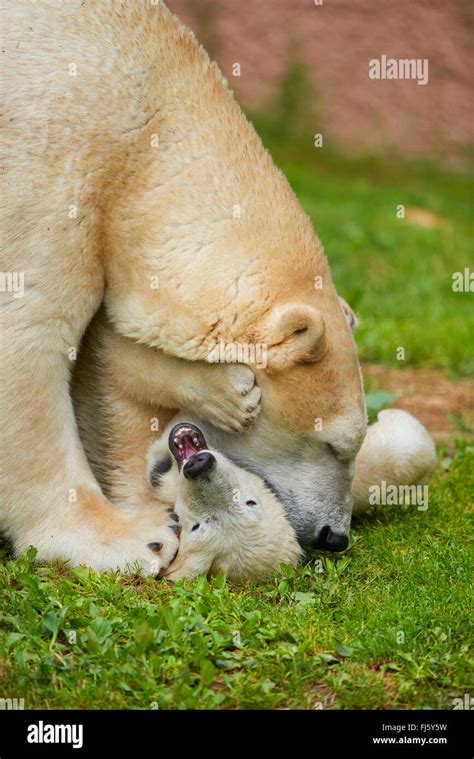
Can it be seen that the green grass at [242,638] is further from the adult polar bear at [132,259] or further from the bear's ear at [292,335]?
the bear's ear at [292,335]

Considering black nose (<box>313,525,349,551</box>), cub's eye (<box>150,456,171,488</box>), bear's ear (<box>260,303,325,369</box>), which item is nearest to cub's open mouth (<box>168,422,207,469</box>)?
cub's eye (<box>150,456,171,488</box>)

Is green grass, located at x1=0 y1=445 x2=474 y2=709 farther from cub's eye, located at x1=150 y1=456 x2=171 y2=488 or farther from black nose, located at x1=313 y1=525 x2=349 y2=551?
cub's eye, located at x1=150 y1=456 x2=171 y2=488

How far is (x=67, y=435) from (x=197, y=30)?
1004cm

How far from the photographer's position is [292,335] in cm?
438

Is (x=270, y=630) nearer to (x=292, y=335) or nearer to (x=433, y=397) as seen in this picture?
(x=292, y=335)

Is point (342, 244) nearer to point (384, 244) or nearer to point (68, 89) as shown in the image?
point (384, 244)

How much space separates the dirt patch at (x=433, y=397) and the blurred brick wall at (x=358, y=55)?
7.21 meters

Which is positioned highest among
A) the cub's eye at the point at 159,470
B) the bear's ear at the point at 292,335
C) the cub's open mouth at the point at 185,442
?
the bear's ear at the point at 292,335

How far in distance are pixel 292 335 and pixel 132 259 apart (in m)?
0.74

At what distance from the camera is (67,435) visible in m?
4.59

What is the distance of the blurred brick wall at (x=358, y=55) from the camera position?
14.0m

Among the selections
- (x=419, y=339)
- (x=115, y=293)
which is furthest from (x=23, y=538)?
(x=419, y=339)

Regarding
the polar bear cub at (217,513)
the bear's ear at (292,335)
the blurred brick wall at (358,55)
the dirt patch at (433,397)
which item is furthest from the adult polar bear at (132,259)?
the blurred brick wall at (358,55)

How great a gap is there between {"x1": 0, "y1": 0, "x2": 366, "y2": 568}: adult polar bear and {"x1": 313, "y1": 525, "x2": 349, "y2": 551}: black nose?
31cm
